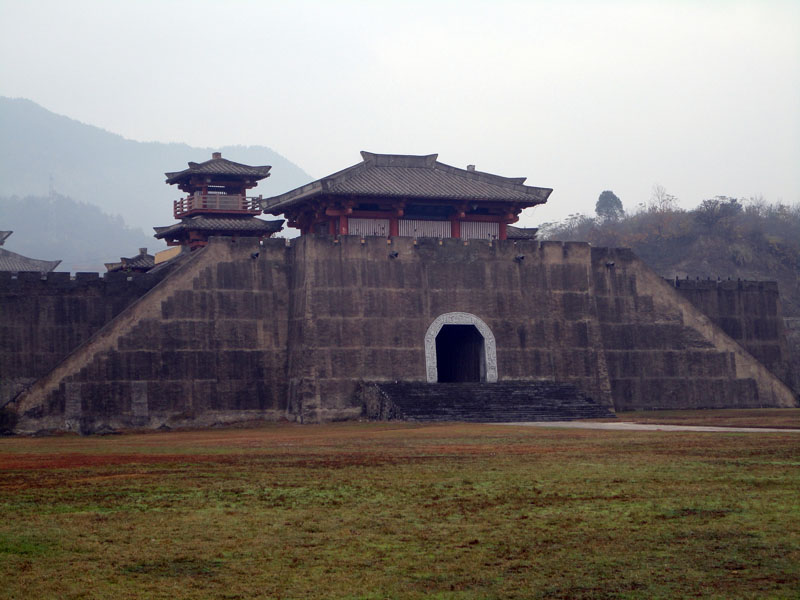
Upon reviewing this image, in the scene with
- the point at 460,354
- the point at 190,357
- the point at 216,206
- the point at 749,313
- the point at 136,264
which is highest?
the point at 216,206

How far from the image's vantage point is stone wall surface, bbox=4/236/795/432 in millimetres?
32938

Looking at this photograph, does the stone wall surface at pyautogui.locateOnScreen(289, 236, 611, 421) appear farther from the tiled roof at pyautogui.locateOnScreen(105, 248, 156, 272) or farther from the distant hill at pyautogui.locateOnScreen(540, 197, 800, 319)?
the distant hill at pyautogui.locateOnScreen(540, 197, 800, 319)

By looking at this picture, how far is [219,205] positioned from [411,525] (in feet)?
132

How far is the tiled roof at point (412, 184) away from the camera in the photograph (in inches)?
1469

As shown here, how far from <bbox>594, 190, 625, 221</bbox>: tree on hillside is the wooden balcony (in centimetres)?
6808

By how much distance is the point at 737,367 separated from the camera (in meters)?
39.8

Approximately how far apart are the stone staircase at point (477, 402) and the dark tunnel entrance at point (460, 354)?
192 cm

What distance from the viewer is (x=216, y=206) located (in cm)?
5019

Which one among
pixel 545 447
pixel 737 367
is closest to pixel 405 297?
pixel 737 367

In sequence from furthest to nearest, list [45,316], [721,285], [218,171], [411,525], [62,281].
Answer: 1. [218,171]
2. [721,285]
3. [62,281]
4. [45,316]
5. [411,525]

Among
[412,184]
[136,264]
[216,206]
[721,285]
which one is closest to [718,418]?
[721,285]

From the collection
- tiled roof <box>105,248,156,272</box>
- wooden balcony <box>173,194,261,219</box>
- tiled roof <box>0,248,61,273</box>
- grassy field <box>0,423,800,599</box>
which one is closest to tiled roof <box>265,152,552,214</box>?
wooden balcony <box>173,194,261,219</box>

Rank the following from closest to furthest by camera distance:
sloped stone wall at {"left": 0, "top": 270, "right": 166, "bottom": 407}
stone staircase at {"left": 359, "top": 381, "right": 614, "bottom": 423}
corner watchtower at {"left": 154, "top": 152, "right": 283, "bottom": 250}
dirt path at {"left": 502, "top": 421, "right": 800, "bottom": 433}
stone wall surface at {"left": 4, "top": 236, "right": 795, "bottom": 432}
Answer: dirt path at {"left": 502, "top": 421, "right": 800, "bottom": 433} < stone staircase at {"left": 359, "top": 381, "right": 614, "bottom": 423} < stone wall surface at {"left": 4, "top": 236, "right": 795, "bottom": 432} < sloped stone wall at {"left": 0, "top": 270, "right": 166, "bottom": 407} < corner watchtower at {"left": 154, "top": 152, "right": 283, "bottom": 250}

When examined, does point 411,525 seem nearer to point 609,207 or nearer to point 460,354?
point 460,354
